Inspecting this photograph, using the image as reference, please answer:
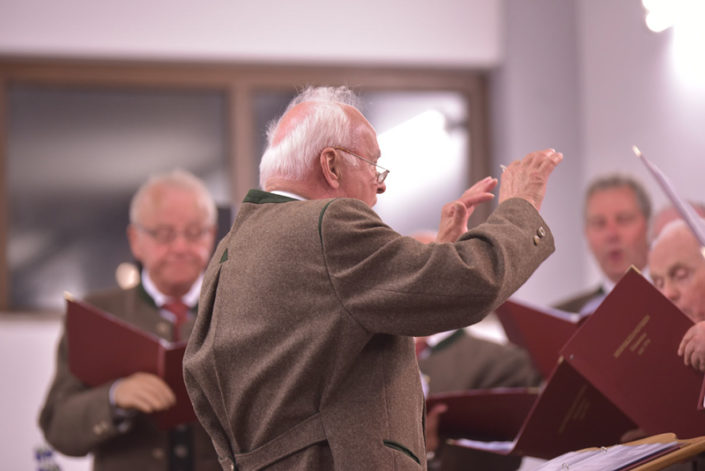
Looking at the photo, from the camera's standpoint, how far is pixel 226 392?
1.56 metres

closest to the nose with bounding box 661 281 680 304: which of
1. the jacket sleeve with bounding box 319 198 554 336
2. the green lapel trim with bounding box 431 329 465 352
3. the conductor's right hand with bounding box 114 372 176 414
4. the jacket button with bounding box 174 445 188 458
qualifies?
the jacket sleeve with bounding box 319 198 554 336

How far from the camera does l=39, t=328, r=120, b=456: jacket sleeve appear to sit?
2340mm

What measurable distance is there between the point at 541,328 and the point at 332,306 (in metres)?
0.97

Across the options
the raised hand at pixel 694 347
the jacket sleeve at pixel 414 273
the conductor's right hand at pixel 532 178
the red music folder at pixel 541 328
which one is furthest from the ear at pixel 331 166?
the red music folder at pixel 541 328

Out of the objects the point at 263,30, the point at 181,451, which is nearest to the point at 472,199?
the point at 181,451

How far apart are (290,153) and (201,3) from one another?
9.20 feet

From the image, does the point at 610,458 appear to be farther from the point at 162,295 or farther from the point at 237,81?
the point at 237,81

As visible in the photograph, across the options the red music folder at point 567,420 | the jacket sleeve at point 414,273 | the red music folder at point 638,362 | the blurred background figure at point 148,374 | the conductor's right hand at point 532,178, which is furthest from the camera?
the blurred background figure at point 148,374

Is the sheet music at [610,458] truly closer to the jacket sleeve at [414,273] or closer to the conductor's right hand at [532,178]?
the jacket sleeve at [414,273]

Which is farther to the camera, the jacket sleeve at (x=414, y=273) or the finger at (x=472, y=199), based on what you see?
the finger at (x=472, y=199)

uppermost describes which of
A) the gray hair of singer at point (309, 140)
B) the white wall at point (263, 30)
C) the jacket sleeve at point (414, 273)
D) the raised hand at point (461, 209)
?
the white wall at point (263, 30)

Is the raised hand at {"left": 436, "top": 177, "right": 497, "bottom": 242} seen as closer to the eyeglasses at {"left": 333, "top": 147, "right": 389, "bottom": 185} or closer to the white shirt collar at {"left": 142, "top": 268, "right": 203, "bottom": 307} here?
the eyeglasses at {"left": 333, "top": 147, "right": 389, "bottom": 185}

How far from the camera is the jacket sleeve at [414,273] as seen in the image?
55.4 inches

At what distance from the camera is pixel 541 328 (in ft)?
7.47
